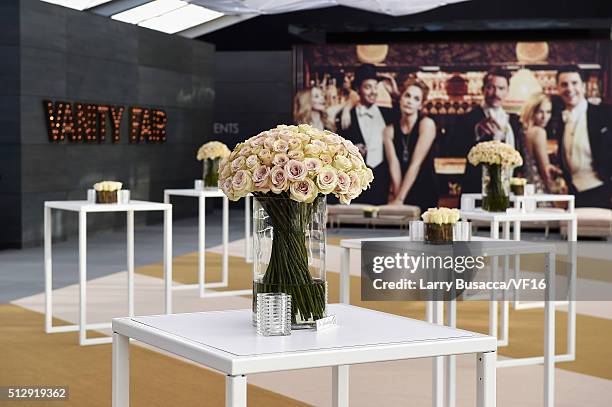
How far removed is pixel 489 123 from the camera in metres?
15.9

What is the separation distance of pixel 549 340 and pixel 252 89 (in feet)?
54.4

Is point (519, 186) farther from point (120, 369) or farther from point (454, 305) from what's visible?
point (120, 369)

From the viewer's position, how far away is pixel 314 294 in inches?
129

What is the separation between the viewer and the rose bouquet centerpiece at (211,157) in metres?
9.73

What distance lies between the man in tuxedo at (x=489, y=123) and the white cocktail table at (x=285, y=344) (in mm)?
12539


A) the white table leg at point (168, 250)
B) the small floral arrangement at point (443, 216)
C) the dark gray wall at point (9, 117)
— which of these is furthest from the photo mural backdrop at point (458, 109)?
the small floral arrangement at point (443, 216)

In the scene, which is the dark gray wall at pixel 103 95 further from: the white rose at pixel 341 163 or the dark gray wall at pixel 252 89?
the white rose at pixel 341 163

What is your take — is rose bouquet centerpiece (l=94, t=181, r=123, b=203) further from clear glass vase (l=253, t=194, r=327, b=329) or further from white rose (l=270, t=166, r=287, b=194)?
white rose (l=270, t=166, r=287, b=194)

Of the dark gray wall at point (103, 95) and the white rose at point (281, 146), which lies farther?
the dark gray wall at point (103, 95)

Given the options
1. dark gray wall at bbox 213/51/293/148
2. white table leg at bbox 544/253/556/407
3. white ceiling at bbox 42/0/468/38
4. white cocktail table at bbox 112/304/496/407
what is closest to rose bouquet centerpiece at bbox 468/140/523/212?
white table leg at bbox 544/253/556/407

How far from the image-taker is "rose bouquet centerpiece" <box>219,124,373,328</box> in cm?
320

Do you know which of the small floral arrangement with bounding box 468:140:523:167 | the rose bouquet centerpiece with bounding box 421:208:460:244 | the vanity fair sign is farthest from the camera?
the vanity fair sign

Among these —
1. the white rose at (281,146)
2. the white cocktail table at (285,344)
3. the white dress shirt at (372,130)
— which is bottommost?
the white cocktail table at (285,344)

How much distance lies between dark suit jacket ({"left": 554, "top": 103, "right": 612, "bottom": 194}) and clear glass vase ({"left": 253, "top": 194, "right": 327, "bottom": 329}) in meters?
12.9
